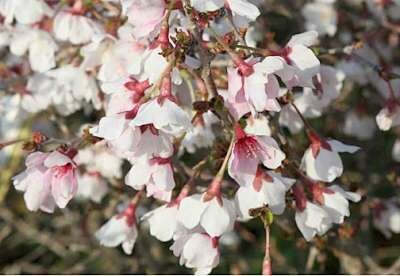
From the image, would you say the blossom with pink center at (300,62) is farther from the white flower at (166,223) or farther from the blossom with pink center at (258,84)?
the white flower at (166,223)

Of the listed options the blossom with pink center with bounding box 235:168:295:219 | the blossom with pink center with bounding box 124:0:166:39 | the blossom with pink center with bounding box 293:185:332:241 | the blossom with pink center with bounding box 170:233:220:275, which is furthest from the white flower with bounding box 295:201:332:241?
the blossom with pink center with bounding box 124:0:166:39

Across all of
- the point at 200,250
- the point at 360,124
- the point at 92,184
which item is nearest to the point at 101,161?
the point at 92,184

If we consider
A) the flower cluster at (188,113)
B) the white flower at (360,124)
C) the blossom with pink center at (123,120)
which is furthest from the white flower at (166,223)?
the white flower at (360,124)

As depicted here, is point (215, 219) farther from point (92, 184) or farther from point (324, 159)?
point (92, 184)

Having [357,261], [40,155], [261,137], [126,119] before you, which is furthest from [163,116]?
[357,261]

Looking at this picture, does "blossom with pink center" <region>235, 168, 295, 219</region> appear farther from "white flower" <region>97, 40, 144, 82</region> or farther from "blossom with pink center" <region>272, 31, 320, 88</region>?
"white flower" <region>97, 40, 144, 82</region>

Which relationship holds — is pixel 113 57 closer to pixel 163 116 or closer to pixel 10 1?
pixel 10 1
